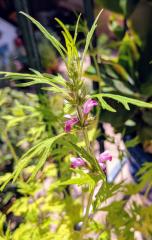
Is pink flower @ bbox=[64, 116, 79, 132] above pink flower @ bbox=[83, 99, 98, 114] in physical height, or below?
below

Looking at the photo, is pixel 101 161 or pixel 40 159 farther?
pixel 101 161

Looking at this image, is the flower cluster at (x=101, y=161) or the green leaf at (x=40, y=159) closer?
the green leaf at (x=40, y=159)

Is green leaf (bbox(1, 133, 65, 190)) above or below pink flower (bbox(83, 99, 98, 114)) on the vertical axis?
below

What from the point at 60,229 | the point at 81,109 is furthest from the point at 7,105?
the point at 81,109

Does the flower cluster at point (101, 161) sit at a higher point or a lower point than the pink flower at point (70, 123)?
lower

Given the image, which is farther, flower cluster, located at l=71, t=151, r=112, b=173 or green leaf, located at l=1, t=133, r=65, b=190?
flower cluster, located at l=71, t=151, r=112, b=173

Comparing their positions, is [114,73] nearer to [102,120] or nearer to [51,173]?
[102,120]

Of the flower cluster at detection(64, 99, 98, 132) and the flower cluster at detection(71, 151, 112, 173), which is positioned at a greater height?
the flower cluster at detection(64, 99, 98, 132)

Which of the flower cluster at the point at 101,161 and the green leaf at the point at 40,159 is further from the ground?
the green leaf at the point at 40,159

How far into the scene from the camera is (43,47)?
3049 millimetres

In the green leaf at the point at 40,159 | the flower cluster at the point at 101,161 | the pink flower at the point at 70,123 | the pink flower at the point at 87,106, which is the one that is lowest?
the flower cluster at the point at 101,161

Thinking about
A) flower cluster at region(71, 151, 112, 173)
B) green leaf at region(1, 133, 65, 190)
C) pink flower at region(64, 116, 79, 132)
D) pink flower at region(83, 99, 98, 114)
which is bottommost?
flower cluster at region(71, 151, 112, 173)

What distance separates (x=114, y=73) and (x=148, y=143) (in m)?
0.27

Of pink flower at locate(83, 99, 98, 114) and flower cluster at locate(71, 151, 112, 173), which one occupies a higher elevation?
pink flower at locate(83, 99, 98, 114)
